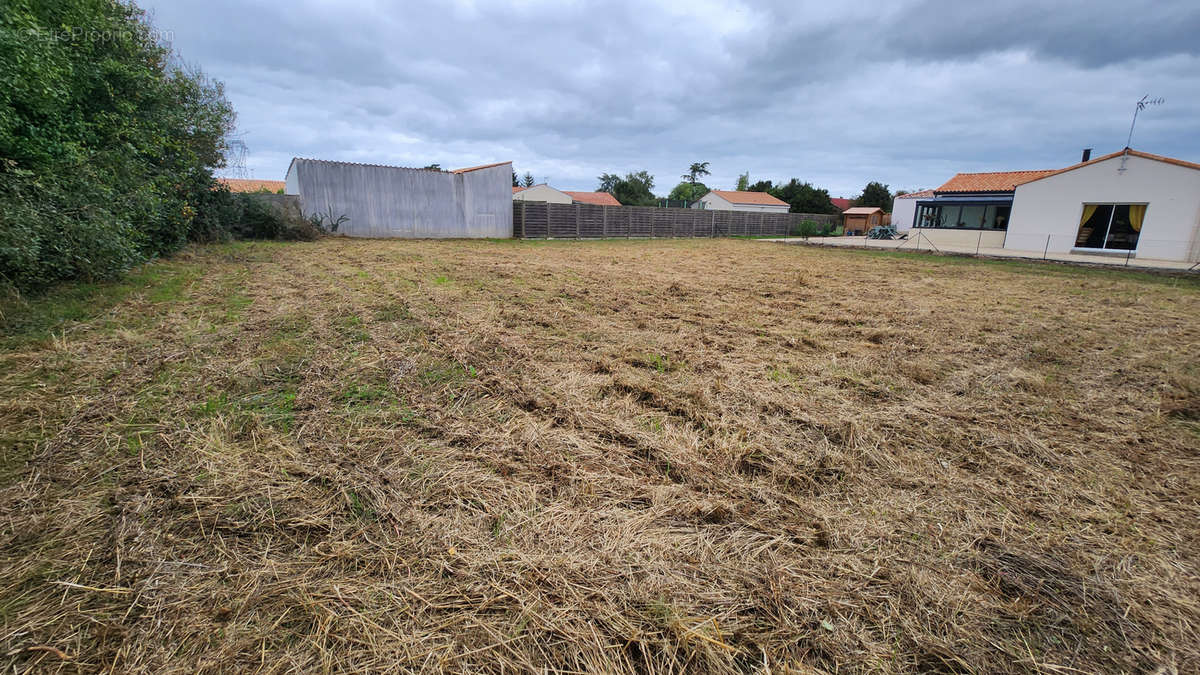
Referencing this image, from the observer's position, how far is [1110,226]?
652 inches

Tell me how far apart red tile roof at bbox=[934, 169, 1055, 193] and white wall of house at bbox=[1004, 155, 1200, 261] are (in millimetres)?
3509

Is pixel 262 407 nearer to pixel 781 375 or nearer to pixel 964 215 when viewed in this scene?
pixel 781 375

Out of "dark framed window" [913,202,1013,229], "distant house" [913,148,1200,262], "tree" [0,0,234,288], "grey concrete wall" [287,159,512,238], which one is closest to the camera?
"tree" [0,0,234,288]

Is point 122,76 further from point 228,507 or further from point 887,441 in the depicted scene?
point 887,441

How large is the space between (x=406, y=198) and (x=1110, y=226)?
2486cm

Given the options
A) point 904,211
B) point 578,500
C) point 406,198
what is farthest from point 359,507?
point 904,211

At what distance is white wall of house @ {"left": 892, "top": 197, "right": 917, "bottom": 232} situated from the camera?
36562mm

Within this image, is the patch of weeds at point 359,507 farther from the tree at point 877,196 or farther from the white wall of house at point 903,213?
the tree at point 877,196

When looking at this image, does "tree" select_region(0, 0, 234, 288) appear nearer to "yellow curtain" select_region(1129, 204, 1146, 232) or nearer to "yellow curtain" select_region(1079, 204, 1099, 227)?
"yellow curtain" select_region(1079, 204, 1099, 227)

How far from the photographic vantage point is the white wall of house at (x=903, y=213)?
1439 inches

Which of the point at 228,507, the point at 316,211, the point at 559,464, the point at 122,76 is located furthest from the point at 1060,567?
the point at 316,211

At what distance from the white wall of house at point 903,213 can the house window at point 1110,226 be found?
65.2 feet

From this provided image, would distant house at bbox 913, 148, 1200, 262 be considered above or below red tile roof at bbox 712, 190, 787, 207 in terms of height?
below

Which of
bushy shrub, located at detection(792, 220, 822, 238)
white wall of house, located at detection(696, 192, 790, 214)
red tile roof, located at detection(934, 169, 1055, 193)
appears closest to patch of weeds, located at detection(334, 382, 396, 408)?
red tile roof, located at detection(934, 169, 1055, 193)
